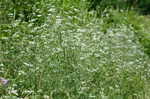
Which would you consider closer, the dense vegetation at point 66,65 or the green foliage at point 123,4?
the dense vegetation at point 66,65

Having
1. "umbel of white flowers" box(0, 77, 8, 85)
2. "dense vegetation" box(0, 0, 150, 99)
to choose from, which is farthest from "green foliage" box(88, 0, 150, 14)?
"umbel of white flowers" box(0, 77, 8, 85)

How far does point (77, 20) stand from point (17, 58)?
131cm

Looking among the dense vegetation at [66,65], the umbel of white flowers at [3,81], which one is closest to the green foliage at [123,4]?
the dense vegetation at [66,65]

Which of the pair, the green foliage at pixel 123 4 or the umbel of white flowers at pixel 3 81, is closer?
the umbel of white flowers at pixel 3 81

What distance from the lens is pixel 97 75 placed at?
4.71m

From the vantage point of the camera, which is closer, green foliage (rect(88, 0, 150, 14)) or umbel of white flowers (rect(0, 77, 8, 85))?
umbel of white flowers (rect(0, 77, 8, 85))

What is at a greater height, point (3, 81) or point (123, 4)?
point (3, 81)

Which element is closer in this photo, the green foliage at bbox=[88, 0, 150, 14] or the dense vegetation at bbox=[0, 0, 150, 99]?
the dense vegetation at bbox=[0, 0, 150, 99]

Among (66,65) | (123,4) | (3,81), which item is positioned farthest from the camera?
(123,4)

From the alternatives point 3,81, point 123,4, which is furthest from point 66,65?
point 123,4

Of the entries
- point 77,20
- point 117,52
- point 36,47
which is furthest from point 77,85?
point 77,20

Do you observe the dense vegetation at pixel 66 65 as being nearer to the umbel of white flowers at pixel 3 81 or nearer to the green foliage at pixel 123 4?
the umbel of white flowers at pixel 3 81

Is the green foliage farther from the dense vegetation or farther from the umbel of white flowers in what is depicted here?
the umbel of white flowers

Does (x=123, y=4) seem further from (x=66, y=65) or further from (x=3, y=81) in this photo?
(x=3, y=81)
